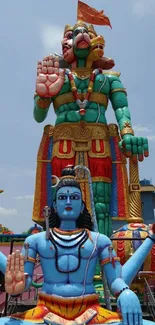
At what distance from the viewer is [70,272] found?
325 cm

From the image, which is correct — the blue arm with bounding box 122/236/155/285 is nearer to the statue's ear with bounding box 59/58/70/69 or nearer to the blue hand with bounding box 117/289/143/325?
the blue hand with bounding box 117/289/143/325

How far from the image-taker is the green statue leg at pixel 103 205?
6113 millimetres

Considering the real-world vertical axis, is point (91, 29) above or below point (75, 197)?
above

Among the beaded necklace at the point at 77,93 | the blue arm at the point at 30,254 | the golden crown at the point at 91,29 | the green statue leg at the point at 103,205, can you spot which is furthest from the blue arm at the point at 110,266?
the golden crown at the point at 91,29

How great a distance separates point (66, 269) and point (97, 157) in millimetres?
3281

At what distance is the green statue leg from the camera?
611 centimetres

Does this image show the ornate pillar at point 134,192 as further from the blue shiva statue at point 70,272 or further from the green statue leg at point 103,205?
the blue shiva statue at point 70,272

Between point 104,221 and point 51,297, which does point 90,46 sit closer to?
point 104,221

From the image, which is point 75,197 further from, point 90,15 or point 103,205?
point 90,15

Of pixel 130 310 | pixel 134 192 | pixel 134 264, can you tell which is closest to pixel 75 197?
pixel 134 264

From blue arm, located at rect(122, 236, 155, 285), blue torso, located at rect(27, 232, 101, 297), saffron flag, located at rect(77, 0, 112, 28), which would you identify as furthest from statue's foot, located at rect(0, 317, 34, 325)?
saffron flag, located at rect(77, 0, 112, 28)

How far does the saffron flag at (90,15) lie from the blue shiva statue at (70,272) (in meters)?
4.76

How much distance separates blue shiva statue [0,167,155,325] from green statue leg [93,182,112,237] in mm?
2494

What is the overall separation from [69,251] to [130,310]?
705 mm
